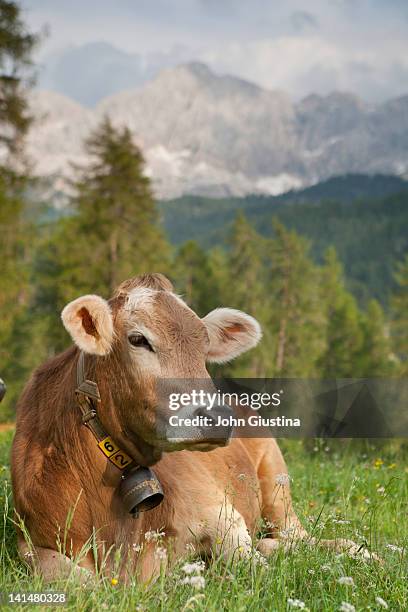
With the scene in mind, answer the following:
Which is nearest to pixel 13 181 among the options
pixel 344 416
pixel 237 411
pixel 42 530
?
pixel 344 416

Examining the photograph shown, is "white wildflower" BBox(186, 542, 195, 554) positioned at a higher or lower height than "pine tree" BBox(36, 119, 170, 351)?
lower

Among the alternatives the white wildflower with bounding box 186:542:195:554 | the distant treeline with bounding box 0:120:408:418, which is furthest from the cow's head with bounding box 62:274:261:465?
the distant treeline with bounding box 0:120:408:418

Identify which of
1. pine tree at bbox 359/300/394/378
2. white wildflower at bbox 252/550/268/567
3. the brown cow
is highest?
pine tree at bbox 359/300/394/378

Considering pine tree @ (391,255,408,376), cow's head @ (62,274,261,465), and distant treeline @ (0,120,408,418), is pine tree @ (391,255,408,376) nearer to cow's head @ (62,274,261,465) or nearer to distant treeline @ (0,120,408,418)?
distant treeline @ (0,120,408,418)

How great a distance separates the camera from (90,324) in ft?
14.1

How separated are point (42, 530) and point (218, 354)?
164cm

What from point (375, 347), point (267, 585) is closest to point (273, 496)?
point (267, 585)

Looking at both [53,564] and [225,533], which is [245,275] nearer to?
[225,533]

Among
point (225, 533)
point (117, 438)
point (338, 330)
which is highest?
point (338, 330)

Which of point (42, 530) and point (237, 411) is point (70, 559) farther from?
point (237, 411)

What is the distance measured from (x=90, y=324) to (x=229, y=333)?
3.58ft

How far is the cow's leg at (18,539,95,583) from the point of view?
379cm

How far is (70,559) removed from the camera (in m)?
4.06

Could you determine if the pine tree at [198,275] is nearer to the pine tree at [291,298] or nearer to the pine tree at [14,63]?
the pine tree at [291,298]
